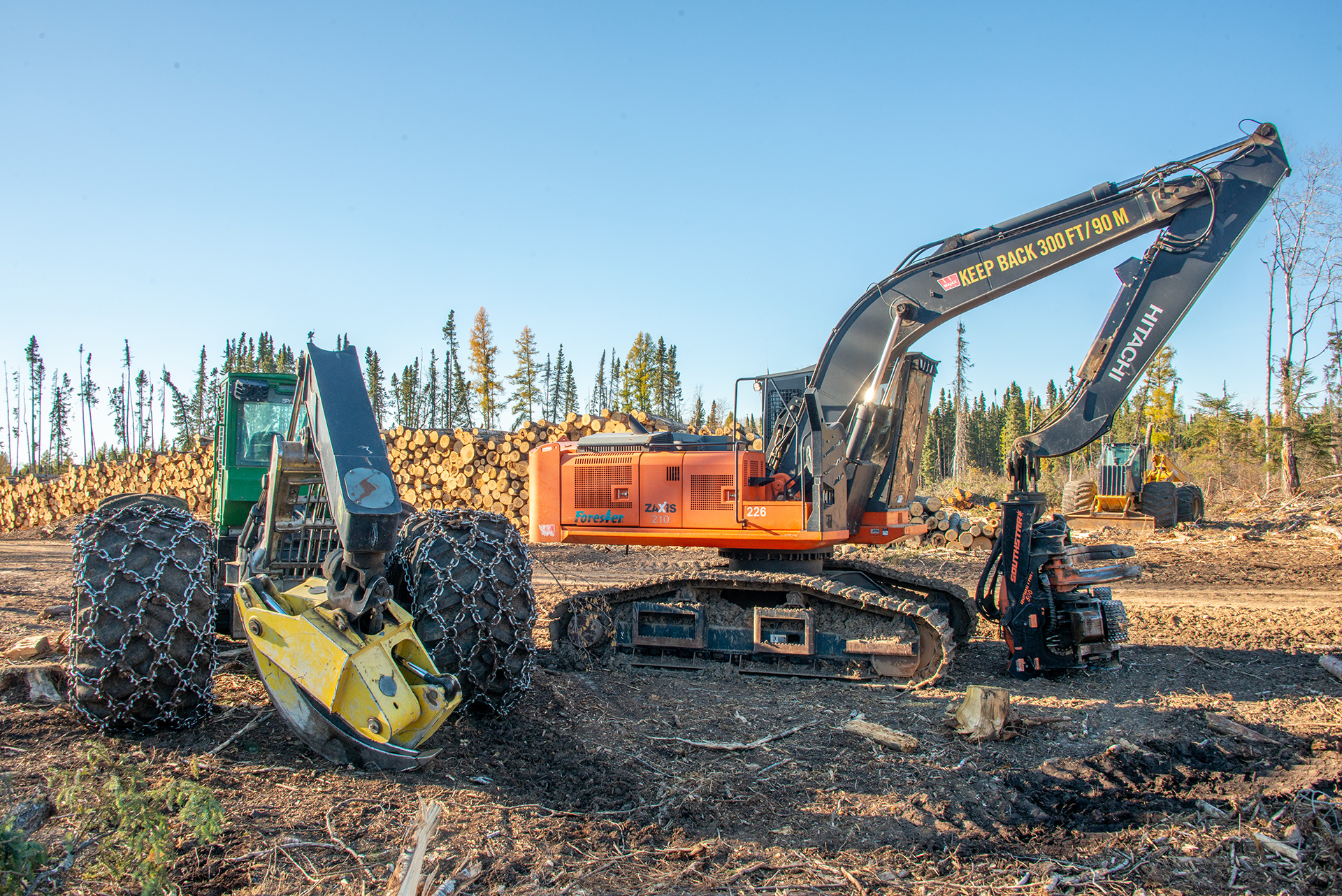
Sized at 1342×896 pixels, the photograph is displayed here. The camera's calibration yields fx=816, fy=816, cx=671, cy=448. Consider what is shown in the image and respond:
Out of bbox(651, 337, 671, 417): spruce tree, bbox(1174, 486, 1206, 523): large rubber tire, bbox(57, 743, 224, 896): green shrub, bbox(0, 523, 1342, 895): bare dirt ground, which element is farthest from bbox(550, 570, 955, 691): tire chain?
bbox(651, 337, 671, 417): spruce tree

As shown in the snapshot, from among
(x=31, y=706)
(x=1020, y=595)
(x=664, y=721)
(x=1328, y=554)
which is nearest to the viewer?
(x=31, y=706)

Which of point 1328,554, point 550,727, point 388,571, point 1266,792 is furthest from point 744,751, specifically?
point 1328,554

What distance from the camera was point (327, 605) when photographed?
4078mm

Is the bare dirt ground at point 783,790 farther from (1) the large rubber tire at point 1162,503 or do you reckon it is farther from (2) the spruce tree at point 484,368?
(2) the spruce tree at point 484,368

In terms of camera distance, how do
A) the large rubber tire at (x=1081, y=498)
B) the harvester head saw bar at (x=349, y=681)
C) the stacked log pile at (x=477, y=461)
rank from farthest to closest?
the large rubber tire at (x=1081, y=498) → the stacked log pile at (x=477, y=461) → the harvester head saw bar at (x=349, y=681)

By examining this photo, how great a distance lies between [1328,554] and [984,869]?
16.1 m

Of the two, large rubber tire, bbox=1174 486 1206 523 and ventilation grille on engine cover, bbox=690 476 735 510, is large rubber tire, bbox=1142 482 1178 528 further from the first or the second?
ventilation grille on engine cover, bbox=690 476 735 510

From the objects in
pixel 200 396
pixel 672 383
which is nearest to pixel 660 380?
pixel 672 383

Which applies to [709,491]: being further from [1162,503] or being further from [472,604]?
[1162,503]

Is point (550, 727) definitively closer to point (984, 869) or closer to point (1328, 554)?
point (984, 869)

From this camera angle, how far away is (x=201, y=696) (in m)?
4.39

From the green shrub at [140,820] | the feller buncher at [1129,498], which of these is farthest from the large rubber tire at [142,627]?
the feller buncher at [1129,498]

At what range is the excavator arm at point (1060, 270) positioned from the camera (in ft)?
25.7

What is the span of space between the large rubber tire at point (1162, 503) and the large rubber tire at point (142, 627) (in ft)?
66.1
